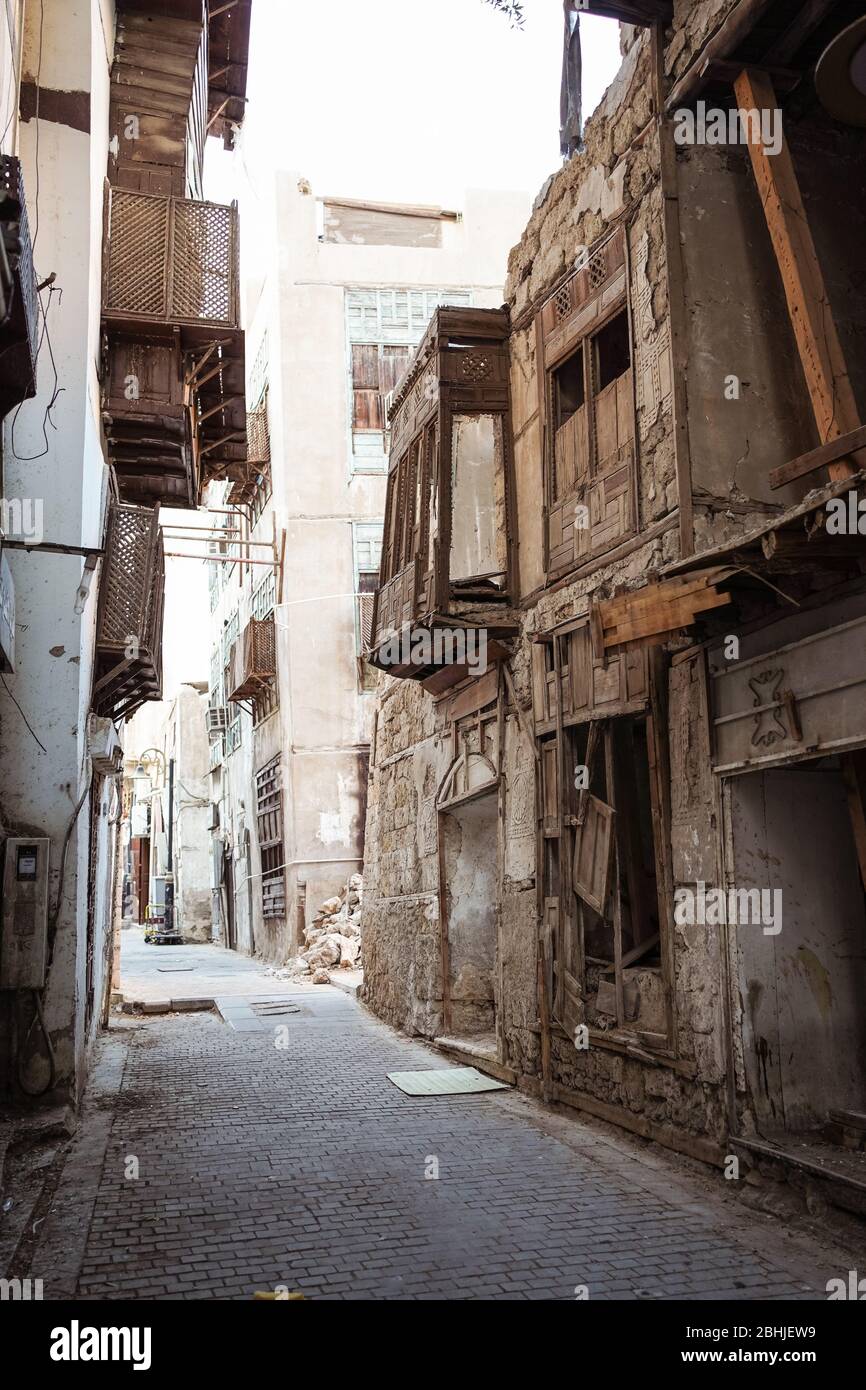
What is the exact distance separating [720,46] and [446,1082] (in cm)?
849

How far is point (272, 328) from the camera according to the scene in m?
24.4

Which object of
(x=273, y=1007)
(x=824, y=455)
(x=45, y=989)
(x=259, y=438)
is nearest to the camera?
(x=824, y=455)

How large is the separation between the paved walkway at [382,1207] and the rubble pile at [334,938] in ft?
32.0

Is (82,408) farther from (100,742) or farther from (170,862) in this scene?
(170,862)

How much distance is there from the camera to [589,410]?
9289 millimetres

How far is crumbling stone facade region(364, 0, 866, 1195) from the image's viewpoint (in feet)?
23.0

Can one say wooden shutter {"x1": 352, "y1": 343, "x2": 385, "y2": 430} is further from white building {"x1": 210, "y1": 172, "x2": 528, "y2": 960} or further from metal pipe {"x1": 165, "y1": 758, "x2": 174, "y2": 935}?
Result: metal pipe {"x1": 165, "y1": 758, "x2": 174, "y2": 935}

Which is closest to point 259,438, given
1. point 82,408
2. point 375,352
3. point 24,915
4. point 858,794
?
point 375,352

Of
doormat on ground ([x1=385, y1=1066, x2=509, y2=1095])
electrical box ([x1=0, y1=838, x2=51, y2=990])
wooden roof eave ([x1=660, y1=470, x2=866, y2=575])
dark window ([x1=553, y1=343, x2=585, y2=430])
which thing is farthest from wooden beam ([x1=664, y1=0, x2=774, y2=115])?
doormat on ground ([x1=385, y1=1066, x2=509, y2=1095])

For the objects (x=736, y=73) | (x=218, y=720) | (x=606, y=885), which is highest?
(x=736, y=73)

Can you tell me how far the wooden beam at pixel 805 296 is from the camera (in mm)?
6684

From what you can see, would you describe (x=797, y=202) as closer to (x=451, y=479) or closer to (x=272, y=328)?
(x=451, y=479)

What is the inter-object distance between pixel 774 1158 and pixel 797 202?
5.82m
